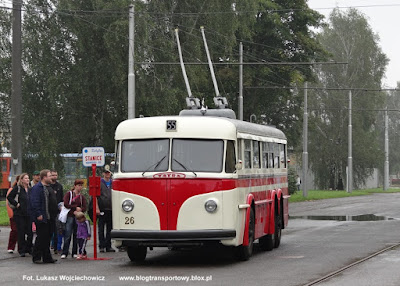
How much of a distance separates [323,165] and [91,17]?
47.5 metres

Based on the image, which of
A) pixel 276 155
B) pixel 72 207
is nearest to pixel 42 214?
pixel 72 207

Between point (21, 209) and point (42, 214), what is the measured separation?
7.39ft

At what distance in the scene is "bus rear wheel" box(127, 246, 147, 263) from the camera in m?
18.2

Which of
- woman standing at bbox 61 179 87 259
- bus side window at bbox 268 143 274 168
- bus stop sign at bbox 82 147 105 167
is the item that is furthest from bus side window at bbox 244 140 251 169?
bus stop sign at bbox 82 147 105 167

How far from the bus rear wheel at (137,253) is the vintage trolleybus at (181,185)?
16 mm

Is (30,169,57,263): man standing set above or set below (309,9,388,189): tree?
below

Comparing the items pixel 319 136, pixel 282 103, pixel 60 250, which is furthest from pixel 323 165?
pixel 60 250

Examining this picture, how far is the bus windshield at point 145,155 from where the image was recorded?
1748 centimetres

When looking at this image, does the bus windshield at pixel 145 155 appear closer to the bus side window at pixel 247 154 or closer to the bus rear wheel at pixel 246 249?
Result: the bus side window at pixel 247 154

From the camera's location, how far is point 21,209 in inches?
794

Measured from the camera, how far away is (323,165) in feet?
285

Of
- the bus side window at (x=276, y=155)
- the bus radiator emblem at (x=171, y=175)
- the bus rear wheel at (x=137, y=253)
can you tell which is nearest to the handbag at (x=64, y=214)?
the bus rear wheel at (x=137, y=253)

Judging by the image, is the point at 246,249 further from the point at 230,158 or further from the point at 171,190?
the point at 171,190

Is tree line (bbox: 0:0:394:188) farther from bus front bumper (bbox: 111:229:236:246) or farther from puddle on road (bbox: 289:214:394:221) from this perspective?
bus front bumper (bbox: 111:229:236:246)
